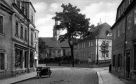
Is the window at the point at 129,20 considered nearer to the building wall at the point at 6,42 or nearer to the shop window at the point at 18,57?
the building wall at the point at 6,42

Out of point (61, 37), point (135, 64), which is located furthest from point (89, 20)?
point (135, 64)

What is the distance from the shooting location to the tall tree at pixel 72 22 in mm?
63562

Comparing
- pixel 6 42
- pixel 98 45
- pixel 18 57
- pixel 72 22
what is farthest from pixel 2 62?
pixel 98 45

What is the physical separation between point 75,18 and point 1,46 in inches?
1680

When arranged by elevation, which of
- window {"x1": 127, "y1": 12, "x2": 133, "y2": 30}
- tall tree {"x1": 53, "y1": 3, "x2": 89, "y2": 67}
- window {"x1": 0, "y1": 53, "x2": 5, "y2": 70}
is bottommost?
window {"x1": 0, "y1": 53, "x2": 5, "y2": 70}

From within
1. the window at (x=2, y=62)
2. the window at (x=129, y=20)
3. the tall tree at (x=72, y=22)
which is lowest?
the window at (x=2, y=62)

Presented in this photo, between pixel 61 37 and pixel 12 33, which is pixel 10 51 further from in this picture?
pixel 61 37

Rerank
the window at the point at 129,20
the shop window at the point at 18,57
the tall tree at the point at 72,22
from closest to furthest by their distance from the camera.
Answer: the window at the point at 129,20
the shop window at the point at 18,57
the tall tree at the point at 72,22

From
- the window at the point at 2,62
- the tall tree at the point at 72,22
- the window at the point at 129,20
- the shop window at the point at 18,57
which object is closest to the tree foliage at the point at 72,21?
the tall tree at the point at 72,22

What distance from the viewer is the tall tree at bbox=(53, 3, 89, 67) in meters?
63.6

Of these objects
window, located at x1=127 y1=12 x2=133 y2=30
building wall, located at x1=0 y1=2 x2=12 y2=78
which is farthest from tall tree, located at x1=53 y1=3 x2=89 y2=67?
window, located at x1=127 y1=12 x2=133 y2=30

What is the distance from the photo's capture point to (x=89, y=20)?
65.6m

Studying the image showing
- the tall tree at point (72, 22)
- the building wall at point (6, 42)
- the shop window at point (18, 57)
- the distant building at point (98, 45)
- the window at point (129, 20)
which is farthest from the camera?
the distant building at point (98, 45)

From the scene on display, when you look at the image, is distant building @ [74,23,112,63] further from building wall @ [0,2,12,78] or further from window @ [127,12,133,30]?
window @ [127,12,133,30]
